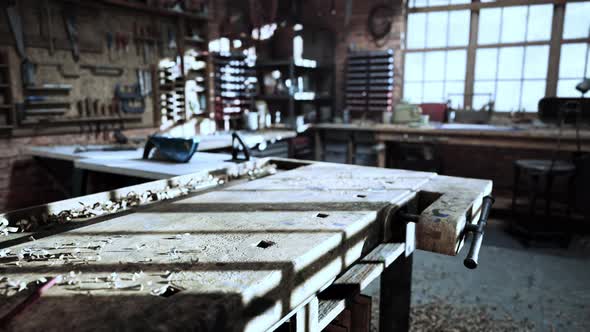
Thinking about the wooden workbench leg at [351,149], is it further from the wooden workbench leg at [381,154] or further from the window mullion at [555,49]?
the window mullion at [555,49]

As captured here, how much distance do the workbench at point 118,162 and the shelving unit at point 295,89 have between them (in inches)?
53.4

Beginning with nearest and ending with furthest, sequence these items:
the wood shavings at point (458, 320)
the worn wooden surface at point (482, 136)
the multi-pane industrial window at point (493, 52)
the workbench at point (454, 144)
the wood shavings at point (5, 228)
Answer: the wood shavings at point (5, 228) → the wood shavings at point (458, 320) → the worn wooden surface at point (482, 136) → the workbench at point (454, 144) → the multi-pane industrial window at point (493, 52)

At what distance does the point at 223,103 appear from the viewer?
4855mm

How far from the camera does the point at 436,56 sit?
5441 mm

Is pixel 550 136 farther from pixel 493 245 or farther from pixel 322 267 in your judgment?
pixel 322 267

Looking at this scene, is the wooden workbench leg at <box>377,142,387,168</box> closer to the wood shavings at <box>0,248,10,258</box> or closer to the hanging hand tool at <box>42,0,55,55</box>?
the hanging hand tool at <box>42,0,55,55</box>

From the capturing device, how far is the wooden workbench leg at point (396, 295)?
171cm

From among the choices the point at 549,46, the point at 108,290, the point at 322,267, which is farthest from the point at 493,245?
the point at 108,290

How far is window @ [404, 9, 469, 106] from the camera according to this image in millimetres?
5273

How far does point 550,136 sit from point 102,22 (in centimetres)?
416

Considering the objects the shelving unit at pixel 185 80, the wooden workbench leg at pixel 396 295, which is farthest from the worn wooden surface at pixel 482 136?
the wooden workbench leg at pixel 396 295

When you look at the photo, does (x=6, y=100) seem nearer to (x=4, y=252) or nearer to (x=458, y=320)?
(x=4, y=252)

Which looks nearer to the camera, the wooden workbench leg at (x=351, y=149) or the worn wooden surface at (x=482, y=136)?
the worn wooden surface at (x=482, y=136)

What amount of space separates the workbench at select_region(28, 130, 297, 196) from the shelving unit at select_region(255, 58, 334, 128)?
4.45ft
